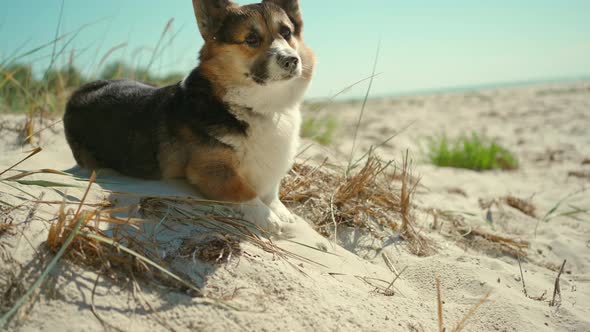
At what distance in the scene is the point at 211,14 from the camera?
290 centimetres

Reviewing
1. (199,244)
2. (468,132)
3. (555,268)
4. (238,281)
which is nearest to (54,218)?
(199,244)

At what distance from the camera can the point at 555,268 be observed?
2.91 meters

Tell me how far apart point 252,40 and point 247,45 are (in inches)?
2.0

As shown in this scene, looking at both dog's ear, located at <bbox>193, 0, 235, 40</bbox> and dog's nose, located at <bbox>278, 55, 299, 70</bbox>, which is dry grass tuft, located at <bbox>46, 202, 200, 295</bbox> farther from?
dog's ear, located at <bbox>193, 0, 235, 40</bbox>

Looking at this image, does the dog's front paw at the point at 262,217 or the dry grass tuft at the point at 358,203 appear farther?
the dry grass tuft at the point at 358,203

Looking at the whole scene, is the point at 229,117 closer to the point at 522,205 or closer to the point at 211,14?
the point at 211,14

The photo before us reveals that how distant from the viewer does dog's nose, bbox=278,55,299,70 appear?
2.61 metres

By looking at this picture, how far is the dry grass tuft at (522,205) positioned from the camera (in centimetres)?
399

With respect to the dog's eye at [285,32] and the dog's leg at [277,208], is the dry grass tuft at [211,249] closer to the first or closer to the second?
the dog's leg at [277,208]

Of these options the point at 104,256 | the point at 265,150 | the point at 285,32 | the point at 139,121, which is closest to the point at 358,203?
the point at 265,150

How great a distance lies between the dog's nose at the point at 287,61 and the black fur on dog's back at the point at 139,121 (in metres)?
0.46

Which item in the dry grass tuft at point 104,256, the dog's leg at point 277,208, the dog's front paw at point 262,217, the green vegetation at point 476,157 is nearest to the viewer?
the dry grass tuft at point 104,256

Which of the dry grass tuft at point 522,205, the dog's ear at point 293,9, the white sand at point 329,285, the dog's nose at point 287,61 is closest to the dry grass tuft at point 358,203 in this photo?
the white sand at point 329,285

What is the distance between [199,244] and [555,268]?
2499 millimetres
